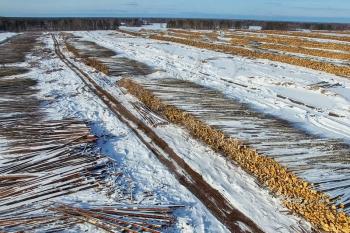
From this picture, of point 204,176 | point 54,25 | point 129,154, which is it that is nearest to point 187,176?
point 204,176

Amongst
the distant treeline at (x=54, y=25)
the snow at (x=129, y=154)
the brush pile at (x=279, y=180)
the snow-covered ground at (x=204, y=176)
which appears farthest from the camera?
the distant treeline at (x=54, y=25)

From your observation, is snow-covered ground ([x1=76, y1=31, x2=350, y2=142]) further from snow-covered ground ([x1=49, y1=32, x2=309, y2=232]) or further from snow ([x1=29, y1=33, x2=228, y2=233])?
snow ([x1=29, y1=33, x2=228, y2=233])

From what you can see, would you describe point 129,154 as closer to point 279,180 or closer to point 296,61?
point 279,180

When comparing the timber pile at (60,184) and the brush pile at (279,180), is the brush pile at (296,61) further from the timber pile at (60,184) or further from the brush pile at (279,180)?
the timber pile at (60,184)

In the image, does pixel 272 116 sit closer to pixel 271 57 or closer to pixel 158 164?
pixel 158 164

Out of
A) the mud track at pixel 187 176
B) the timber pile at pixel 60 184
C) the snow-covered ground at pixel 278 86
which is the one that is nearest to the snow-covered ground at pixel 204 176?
the mud track at pixel 187 176
